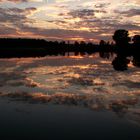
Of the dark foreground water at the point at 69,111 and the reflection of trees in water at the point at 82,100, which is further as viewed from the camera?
the reflection of trees in water at the point at 82,100

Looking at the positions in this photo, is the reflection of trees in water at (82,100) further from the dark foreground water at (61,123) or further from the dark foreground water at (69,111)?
the dark foreground water at (61,123)

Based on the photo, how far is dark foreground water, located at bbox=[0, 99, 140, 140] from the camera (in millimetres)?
12766

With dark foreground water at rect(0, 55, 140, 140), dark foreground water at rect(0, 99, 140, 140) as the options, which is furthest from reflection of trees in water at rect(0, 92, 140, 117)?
dark foreground water at rect(0, 99, 140, 140)

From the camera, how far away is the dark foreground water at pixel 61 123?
41.9 ft

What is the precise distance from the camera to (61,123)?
1456 cm

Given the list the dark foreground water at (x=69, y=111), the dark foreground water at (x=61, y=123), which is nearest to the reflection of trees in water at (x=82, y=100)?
the dark foreground water at (x=69, y=111)

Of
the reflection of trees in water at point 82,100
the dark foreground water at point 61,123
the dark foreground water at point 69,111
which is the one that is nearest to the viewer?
the dark foreground water at point 61,123

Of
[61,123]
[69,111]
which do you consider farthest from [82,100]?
[61,123]

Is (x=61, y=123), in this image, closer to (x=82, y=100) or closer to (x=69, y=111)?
(x=69, y=111)

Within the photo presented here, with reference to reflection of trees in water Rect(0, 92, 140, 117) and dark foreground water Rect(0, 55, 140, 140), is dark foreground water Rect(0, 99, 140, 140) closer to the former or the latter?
dark foreground water Rect(0, 55, 140, 140)

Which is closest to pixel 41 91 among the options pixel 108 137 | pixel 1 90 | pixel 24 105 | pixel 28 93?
pixel 28 93

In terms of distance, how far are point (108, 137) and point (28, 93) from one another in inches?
418

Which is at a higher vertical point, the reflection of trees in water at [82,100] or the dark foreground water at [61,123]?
the dark foreground water at [61,123]

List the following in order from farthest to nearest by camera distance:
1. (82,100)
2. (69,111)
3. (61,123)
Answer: (82,100) → (69,111) → (61,123)
